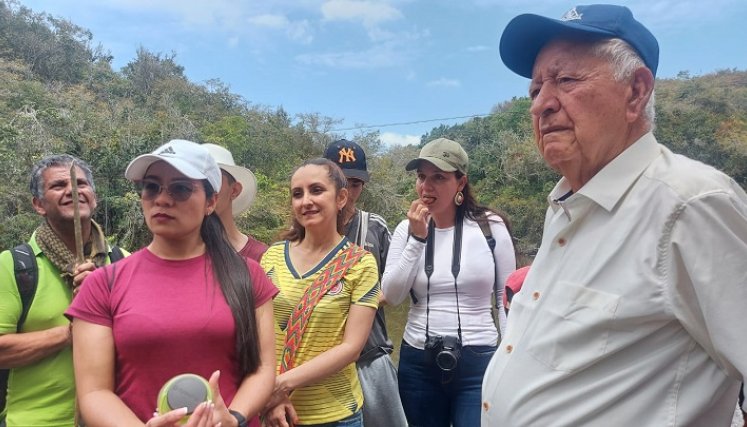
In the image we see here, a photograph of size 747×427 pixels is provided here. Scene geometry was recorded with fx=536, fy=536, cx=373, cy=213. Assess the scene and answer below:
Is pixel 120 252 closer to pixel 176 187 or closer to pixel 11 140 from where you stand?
pixel 176 187

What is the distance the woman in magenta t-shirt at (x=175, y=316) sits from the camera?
167 cm

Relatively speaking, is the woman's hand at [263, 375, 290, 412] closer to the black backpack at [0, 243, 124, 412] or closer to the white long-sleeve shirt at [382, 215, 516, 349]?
the white long-sleeve shirt at [382, 215, 516, 349]

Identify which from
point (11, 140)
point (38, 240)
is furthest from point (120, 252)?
point (11, 140)

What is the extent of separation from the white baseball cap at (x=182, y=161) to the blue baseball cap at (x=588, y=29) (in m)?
1.13

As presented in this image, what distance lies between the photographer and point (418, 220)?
2689 mm

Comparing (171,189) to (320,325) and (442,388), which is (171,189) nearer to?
(320,325)

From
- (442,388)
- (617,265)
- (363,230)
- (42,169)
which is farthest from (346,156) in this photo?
(617,265)

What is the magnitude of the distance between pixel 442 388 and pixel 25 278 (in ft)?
6.47

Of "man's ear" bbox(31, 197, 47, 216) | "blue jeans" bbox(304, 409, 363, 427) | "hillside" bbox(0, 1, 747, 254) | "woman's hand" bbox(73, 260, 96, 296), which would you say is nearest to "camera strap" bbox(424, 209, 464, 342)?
"blue jeans" bbox(304, 409, 363, 427)

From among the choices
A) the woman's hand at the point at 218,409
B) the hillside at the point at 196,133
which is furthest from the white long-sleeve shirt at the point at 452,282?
the hillside at the point at 196,133

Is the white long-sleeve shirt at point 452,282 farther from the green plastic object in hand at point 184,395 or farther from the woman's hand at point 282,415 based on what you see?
the green plastic object in hand at point 184,395

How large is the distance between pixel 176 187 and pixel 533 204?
76.1 ft

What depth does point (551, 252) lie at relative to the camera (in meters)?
1.55

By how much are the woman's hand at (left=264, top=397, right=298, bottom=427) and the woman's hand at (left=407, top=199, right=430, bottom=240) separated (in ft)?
3.36
